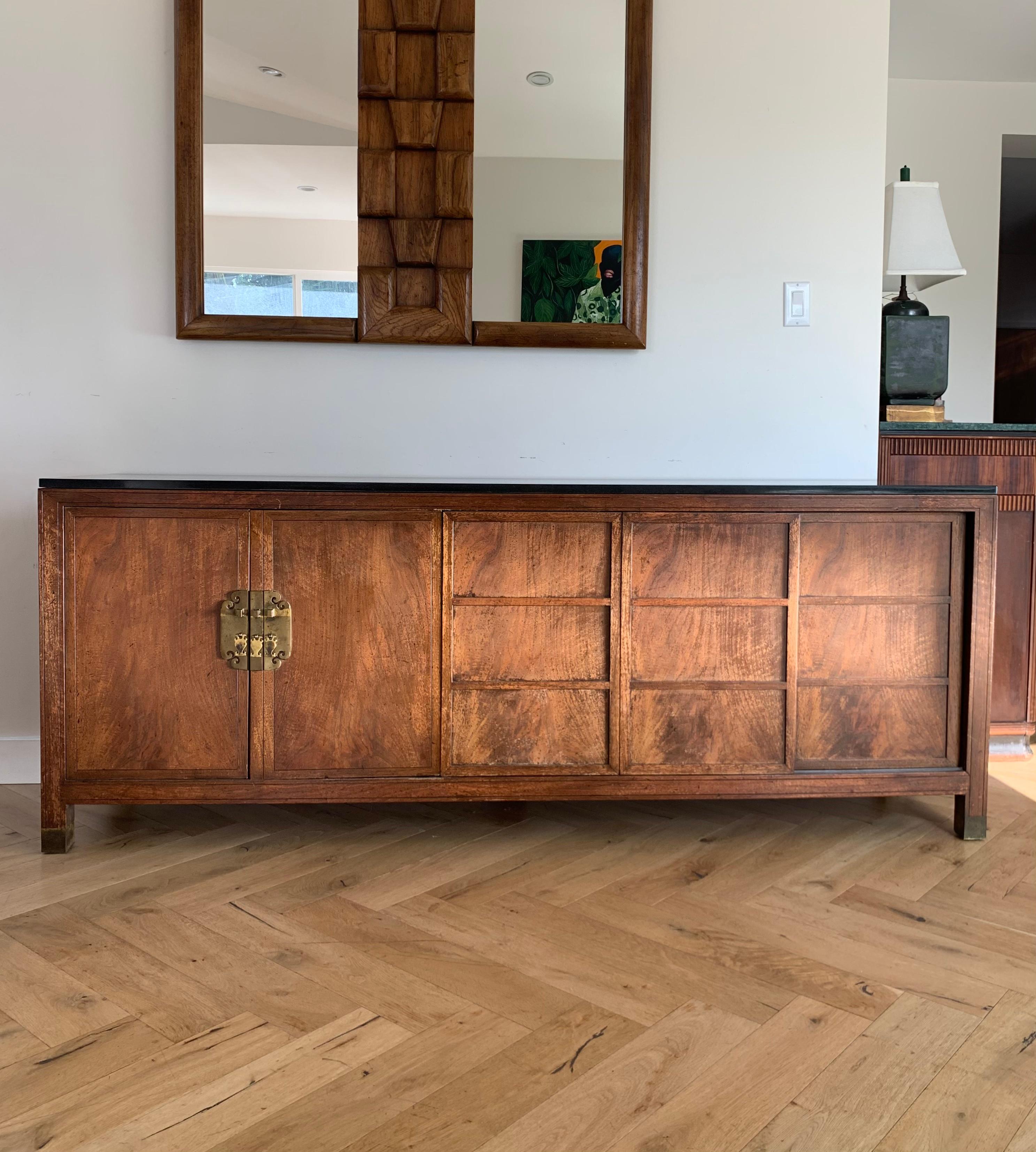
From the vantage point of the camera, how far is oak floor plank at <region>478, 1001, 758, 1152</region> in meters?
1.07

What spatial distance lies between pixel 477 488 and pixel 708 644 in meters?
0.54

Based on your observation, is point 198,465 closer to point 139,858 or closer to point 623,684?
point 139,858

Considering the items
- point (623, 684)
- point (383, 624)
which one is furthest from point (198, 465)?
point (623, 684)

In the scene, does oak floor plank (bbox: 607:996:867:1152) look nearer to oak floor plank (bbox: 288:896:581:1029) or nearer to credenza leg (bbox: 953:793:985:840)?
oak floor plank (bbox: 288:896:581:1029)

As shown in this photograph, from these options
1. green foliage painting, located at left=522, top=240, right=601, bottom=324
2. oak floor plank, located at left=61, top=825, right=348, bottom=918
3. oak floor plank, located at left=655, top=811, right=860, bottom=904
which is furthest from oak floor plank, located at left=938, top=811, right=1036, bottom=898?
green foliage painting, located at left=522, top=240, right=601, bottom=324

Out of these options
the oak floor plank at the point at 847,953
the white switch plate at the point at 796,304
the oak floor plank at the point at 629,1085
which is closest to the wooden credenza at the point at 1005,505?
the white switch plate at the point at 796,304

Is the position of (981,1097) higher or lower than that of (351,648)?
lower

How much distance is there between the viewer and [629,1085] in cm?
117

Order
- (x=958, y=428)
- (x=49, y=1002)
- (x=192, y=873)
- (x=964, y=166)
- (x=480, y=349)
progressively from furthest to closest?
(x=964, y=166) → (x=958, y=428) → (x=480, y=349) → (x=192, y=873) → (x=49, y=1002)

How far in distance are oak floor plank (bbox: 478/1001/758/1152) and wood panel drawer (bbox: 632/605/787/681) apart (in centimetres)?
71

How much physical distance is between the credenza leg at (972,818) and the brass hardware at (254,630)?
1385 mm

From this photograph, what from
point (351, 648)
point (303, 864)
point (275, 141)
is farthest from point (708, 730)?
point (275, 141)

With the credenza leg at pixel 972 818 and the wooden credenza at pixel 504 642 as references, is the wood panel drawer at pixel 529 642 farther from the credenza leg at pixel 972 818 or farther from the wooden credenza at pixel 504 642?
the credenza leg at pixel 972 818

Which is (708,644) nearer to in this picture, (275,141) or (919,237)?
(919,237)
